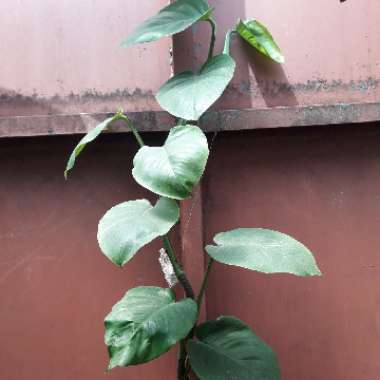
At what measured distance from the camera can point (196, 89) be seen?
1.11m

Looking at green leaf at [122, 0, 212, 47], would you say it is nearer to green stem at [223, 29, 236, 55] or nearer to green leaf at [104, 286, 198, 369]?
green stem at [223, 29, 236, 55]

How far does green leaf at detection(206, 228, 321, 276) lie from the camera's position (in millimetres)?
906

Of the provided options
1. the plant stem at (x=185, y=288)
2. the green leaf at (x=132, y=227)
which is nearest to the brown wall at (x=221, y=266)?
the plant stem at (x=185, y=288)

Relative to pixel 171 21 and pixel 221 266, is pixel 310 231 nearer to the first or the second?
pixel 221 266

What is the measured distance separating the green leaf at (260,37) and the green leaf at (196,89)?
17cm

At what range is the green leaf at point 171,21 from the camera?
1150mm

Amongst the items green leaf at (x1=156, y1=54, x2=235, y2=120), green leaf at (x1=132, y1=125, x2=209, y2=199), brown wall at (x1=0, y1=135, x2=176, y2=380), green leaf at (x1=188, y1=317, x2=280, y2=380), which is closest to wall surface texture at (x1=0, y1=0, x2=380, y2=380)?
brown wall at (x1=0, y1=135, x2=176, y2=380)

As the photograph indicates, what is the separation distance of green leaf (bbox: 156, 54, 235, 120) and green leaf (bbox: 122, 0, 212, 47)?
115mm

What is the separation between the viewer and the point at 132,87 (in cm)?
135

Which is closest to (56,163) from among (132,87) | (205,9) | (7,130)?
(7,130)

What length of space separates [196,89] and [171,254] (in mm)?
393

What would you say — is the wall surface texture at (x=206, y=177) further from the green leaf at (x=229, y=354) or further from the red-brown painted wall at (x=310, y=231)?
the green leaf at (x=229, y=354)

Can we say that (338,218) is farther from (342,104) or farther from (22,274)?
(22,274)

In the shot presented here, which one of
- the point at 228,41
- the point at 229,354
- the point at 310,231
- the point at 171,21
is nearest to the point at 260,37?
the point at 228,41
